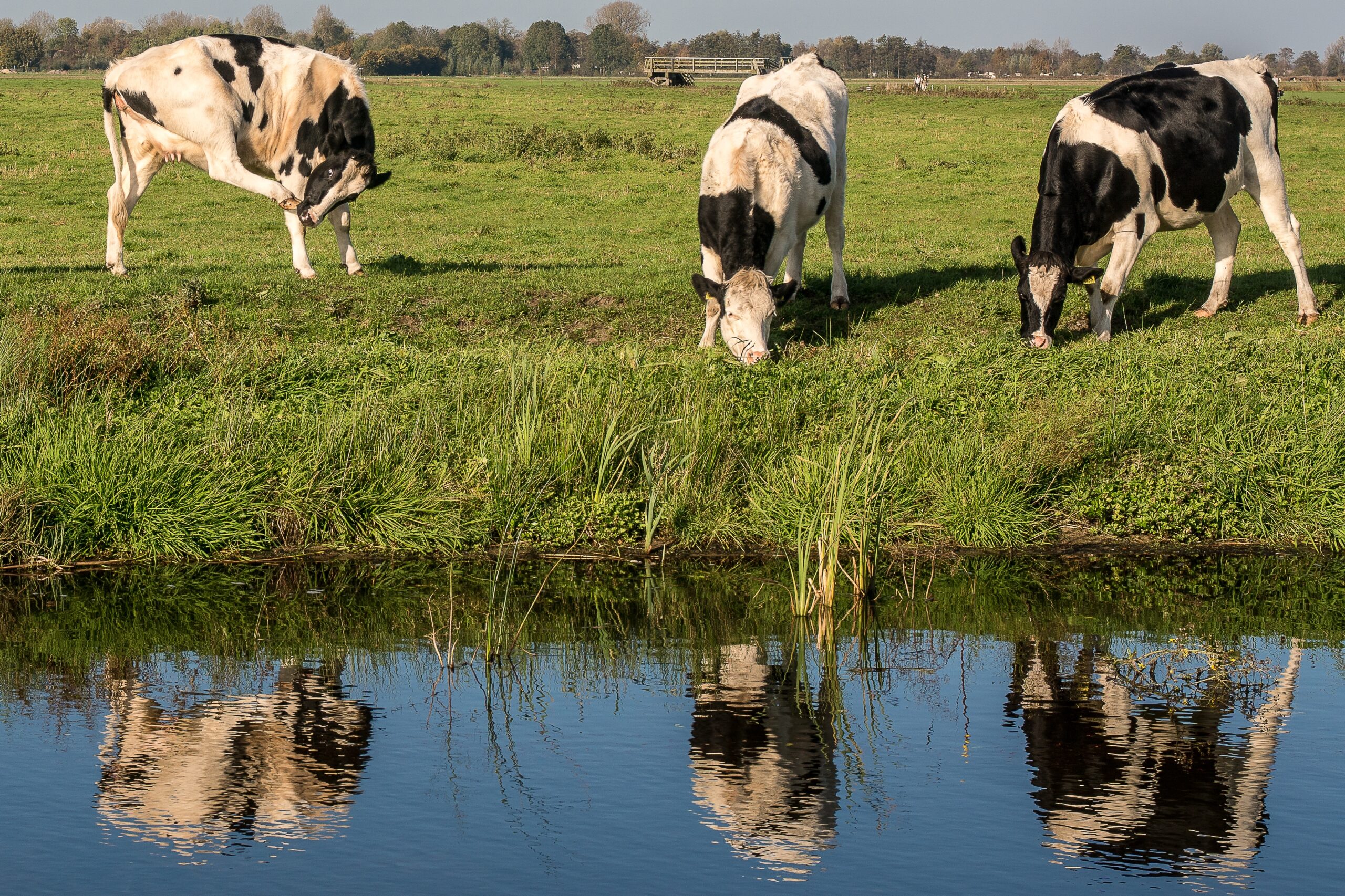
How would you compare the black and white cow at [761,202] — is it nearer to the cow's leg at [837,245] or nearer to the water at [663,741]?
the cow's leg at [837,245]

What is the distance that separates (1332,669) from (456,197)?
20775 mm

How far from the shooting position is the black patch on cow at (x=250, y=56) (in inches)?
625

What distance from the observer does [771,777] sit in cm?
564

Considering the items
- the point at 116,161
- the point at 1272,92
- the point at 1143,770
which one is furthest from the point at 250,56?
the point at 1143,770

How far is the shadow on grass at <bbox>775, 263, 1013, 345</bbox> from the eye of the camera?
14.2m

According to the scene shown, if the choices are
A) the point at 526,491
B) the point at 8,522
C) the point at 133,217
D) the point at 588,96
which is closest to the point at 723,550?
the point at 526,491

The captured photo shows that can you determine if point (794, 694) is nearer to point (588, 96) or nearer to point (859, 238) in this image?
point (859, 238)

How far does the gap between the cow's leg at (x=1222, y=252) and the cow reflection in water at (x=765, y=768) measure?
940 cm

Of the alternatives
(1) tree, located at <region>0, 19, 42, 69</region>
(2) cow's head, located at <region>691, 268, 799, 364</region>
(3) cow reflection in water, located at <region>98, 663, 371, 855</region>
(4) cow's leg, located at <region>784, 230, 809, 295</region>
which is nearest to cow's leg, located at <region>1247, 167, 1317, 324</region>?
(4) cow's leg, located at <region>784, 230, 809, 295</region>

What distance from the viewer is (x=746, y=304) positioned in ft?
40.1

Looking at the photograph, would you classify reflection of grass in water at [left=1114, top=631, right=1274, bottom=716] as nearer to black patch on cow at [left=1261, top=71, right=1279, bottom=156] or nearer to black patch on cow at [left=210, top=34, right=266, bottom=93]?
black patch on cow at [left=1261, top=71, right=1279, bottom=156]

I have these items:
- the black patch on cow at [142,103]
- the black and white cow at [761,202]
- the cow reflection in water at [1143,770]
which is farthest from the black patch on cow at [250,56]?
the cow reflection in water at [1143,770]

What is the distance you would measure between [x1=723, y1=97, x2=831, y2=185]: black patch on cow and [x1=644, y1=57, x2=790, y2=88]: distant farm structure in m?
52.3

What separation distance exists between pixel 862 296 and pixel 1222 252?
11.6 ft
